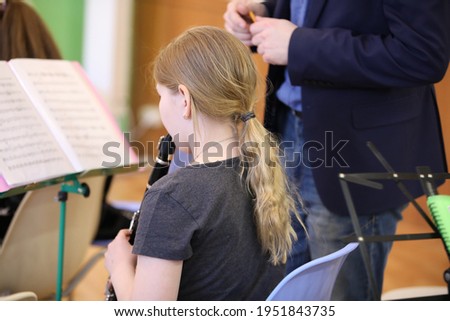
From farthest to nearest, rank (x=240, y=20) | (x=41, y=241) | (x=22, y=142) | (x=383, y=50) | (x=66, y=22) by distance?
(x=66, y=22)
(x=41, y=241)
(x=240, y=20)
(x=22, y=142)
(x=383, y=50)

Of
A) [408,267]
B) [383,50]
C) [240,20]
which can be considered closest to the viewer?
[383,50]

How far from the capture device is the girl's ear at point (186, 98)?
102 cm

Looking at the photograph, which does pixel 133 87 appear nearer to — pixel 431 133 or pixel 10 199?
pixel 10 199

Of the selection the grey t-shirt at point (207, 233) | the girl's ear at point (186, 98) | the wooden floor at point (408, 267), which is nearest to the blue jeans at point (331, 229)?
the grey t-shirt at point (207, 233)

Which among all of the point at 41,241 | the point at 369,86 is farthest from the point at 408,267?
the point at 41,241

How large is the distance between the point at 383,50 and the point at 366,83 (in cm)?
7

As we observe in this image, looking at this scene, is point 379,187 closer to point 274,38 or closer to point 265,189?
point 265,189

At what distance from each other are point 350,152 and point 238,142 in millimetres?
321

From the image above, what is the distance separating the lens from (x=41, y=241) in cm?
148

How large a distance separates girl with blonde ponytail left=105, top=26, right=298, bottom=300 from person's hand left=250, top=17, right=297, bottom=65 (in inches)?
7.1

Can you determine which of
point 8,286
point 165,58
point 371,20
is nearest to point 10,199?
point 8,286

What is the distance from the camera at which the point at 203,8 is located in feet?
12.9

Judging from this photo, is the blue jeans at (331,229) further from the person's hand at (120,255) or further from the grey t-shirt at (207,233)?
the person's hand at (120,255)

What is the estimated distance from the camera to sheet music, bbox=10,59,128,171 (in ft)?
4.46
